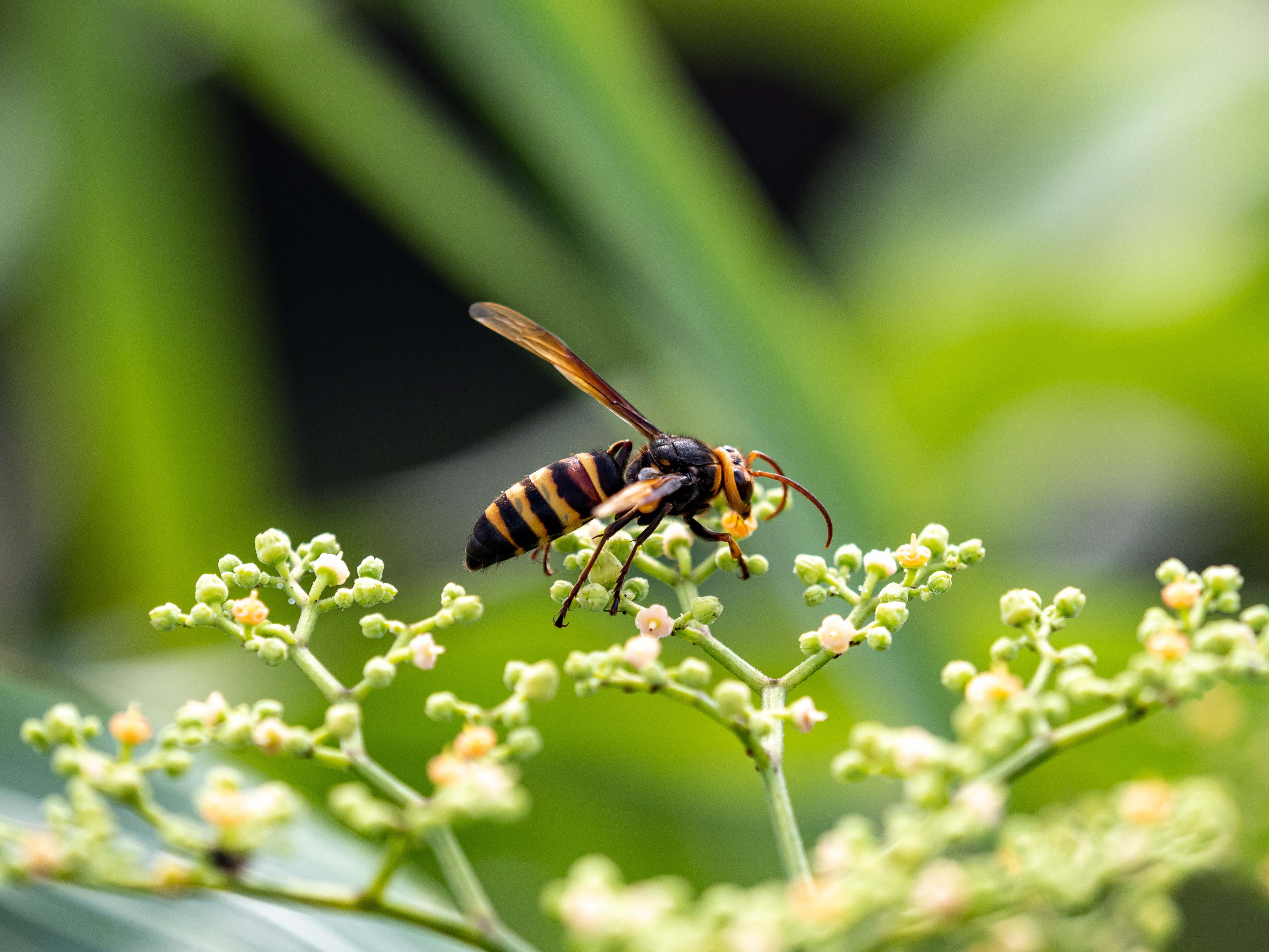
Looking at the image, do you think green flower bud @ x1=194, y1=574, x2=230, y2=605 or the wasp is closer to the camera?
green flower bud @ x1=194, y1=574, x2=230, y2=605

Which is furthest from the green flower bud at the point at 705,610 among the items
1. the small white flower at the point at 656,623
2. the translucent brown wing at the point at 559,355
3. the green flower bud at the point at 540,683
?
the translucent brown wing at the point at 559,355

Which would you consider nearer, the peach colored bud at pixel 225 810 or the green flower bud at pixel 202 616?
the peach colored bud at pixel 225 810

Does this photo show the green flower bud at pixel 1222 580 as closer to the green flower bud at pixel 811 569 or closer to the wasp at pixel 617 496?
the green flower bud at pixel 811 569

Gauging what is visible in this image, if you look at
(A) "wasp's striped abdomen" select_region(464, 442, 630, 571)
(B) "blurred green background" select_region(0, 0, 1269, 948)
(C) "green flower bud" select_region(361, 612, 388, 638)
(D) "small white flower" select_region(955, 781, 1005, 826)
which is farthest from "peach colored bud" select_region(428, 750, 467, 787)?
(B) "blurred green background" select_region(0, 0, 1269, 948)

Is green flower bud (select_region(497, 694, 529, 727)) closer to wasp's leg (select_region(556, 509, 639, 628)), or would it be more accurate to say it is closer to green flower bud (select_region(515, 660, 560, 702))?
green flower bud (select_region(515, 660, 560, 702))

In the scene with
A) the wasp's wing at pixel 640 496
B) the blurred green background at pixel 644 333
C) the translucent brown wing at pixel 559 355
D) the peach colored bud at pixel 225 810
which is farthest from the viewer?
the blurred green background at pixel 644 333

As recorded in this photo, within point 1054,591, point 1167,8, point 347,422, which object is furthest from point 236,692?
point 1167,8

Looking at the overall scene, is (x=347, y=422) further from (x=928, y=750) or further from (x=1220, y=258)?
(x=928, y=750)
